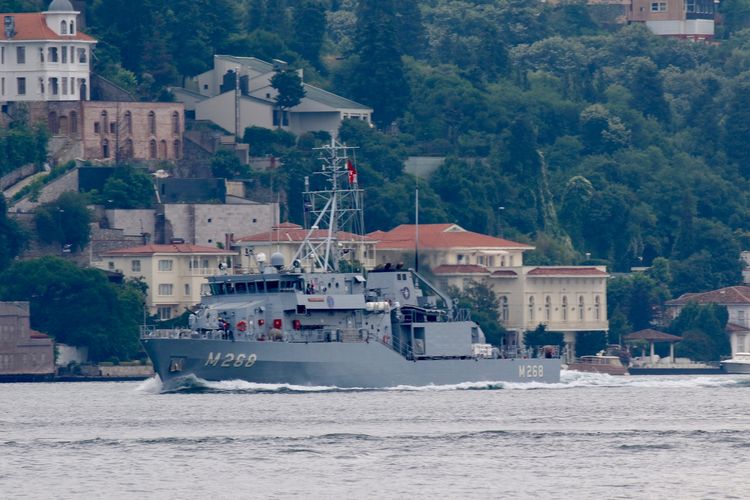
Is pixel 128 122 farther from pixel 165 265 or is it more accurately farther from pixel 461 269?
pixel 461 269

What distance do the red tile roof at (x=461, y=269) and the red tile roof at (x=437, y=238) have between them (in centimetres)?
122

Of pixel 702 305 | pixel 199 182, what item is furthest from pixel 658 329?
pixel 199 182

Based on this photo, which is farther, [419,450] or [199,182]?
[199,182]

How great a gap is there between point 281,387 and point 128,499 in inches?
1484

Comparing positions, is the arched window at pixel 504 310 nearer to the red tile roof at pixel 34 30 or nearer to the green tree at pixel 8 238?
the green tree at pixel 8 238

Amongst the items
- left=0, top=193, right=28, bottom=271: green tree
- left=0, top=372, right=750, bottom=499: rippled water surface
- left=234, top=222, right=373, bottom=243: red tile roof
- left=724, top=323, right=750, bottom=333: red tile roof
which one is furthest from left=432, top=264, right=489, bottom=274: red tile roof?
left=0, top=372, right=750, bottom=499: rippled water surface

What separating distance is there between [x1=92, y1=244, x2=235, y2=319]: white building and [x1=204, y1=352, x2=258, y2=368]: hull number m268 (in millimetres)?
53809

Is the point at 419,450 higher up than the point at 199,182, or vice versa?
the point at 199,182

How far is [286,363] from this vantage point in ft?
376

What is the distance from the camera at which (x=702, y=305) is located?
179500 mm

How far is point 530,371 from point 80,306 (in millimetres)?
38200

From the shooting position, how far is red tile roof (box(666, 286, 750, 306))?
597 feet

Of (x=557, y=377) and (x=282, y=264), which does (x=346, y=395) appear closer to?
(x=282, y=264)

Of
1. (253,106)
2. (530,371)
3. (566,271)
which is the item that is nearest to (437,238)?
(566,271)
